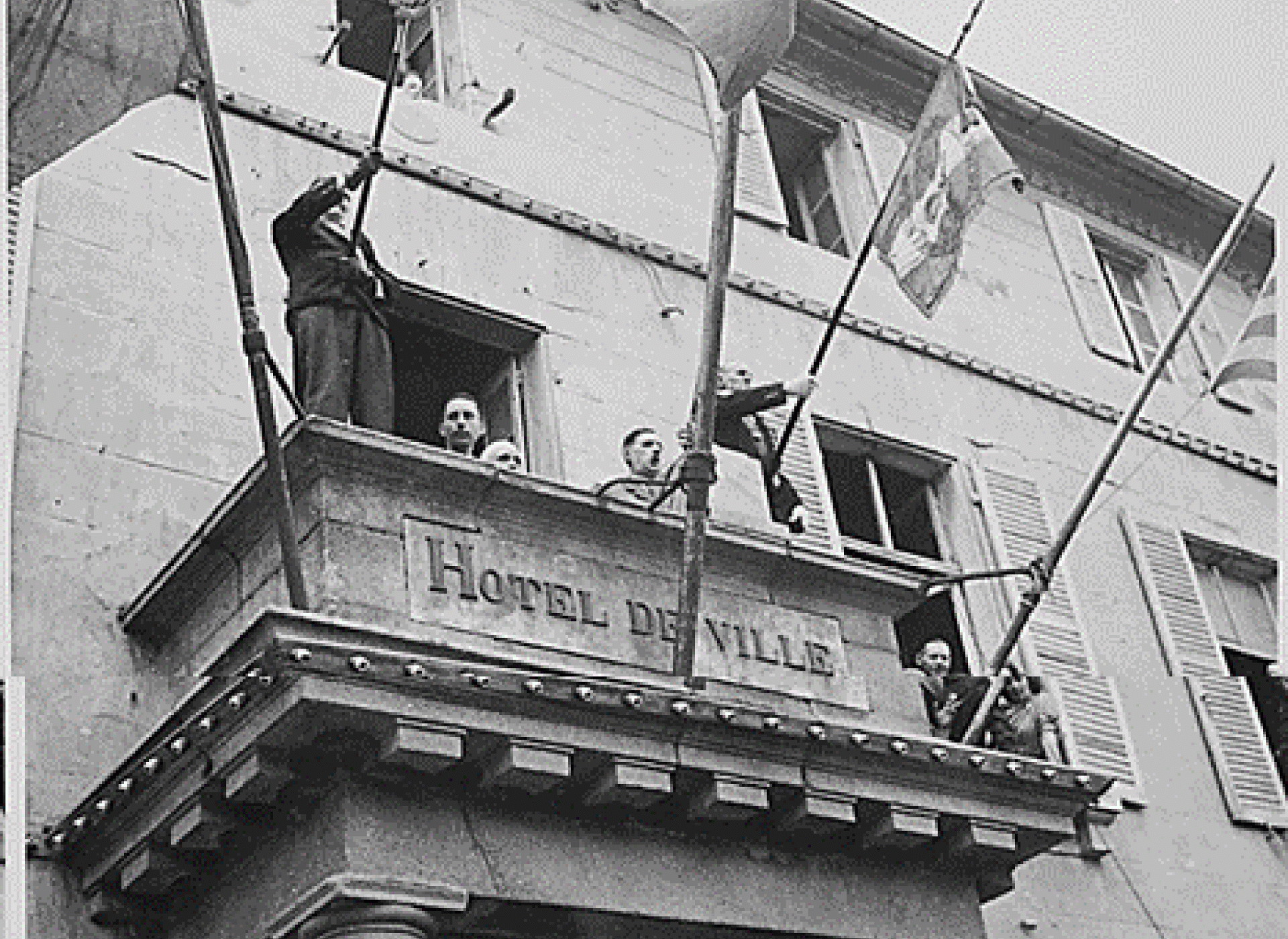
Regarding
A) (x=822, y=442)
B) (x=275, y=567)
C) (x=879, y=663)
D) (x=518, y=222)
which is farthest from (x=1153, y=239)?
(x=275, y=567)

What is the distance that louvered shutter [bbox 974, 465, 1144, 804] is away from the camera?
42.4 feet

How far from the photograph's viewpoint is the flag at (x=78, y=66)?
25.9 ft

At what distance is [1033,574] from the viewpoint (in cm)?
1064

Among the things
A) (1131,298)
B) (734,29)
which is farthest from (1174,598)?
(734,29)

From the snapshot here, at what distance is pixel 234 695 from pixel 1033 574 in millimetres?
4643

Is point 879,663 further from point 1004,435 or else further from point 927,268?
point 1004,435

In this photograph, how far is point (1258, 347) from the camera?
11.8 metres

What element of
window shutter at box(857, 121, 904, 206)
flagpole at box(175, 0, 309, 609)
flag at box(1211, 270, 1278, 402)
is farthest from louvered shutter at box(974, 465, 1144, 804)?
flagpole at box(175, 0, 309, 609)

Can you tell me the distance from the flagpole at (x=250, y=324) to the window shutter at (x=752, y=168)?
613cm

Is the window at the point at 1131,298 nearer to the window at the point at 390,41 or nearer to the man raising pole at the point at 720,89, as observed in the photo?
the window at the point at 390,41

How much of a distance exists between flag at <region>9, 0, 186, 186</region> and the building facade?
149cm

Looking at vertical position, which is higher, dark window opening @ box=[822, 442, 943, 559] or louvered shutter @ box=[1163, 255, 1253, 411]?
louvered shutter @ box=[1163, 255, 1253, 411]

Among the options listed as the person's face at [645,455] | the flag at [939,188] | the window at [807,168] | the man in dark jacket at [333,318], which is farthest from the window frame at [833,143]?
the man in dark jacket at [333,318]

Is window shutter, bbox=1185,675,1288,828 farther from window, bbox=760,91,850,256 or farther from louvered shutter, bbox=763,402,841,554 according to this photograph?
window, bbox=760,91,850,256
